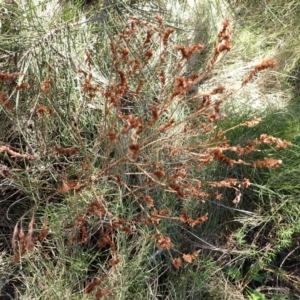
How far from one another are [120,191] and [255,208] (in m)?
0.54

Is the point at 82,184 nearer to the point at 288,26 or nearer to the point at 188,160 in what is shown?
the point at 188,160

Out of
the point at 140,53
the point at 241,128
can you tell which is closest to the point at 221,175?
the point at 241,128

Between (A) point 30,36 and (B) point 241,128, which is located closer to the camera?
(A) point 30,36

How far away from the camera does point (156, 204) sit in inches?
62.7

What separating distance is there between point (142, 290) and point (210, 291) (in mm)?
250

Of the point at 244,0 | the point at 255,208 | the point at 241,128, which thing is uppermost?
the point at 244,0

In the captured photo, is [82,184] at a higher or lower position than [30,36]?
lower

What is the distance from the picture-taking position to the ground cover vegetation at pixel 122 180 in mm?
1448

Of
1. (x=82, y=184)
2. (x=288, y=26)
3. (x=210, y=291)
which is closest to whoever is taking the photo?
(x=82, y=184)

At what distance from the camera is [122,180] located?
59.5 inches

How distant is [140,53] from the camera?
5.31ft

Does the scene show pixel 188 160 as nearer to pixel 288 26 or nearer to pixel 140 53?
pixel 140 53

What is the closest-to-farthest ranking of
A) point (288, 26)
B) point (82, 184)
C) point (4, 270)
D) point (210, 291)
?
point (82, 184)
point (4, 270)
point (210, 291)
point (288, 26)

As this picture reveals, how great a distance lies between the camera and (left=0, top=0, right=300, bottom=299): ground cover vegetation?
1448 millimetres
